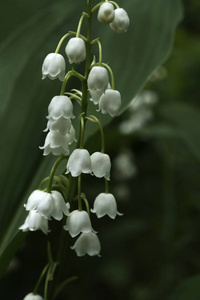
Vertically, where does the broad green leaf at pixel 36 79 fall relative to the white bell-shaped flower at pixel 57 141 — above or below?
above

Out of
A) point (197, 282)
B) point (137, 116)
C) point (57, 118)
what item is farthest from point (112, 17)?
point (137, 116)

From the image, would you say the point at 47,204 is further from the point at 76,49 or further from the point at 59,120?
the point at 76,49

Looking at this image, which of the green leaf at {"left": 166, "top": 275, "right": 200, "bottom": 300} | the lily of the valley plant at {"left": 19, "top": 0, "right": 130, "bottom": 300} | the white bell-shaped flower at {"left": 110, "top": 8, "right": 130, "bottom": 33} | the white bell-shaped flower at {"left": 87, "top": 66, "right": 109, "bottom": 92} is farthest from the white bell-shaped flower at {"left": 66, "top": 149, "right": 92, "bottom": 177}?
the green leaf at {"left": 166, "top": 275, "right": 200, "bottom": 300}

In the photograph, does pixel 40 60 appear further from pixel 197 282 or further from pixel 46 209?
pixel 197 282

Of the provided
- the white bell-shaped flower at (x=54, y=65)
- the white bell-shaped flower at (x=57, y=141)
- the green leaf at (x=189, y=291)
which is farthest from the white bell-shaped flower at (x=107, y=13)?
the green leaf at (x=189, y=291)

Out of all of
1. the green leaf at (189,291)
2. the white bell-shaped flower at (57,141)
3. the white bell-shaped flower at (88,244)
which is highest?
the white bell-shaped flower at (57,141)

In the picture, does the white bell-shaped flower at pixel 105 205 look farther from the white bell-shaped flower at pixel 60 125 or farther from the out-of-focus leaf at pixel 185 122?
the out-of-focus leaf at pixel 185 122
